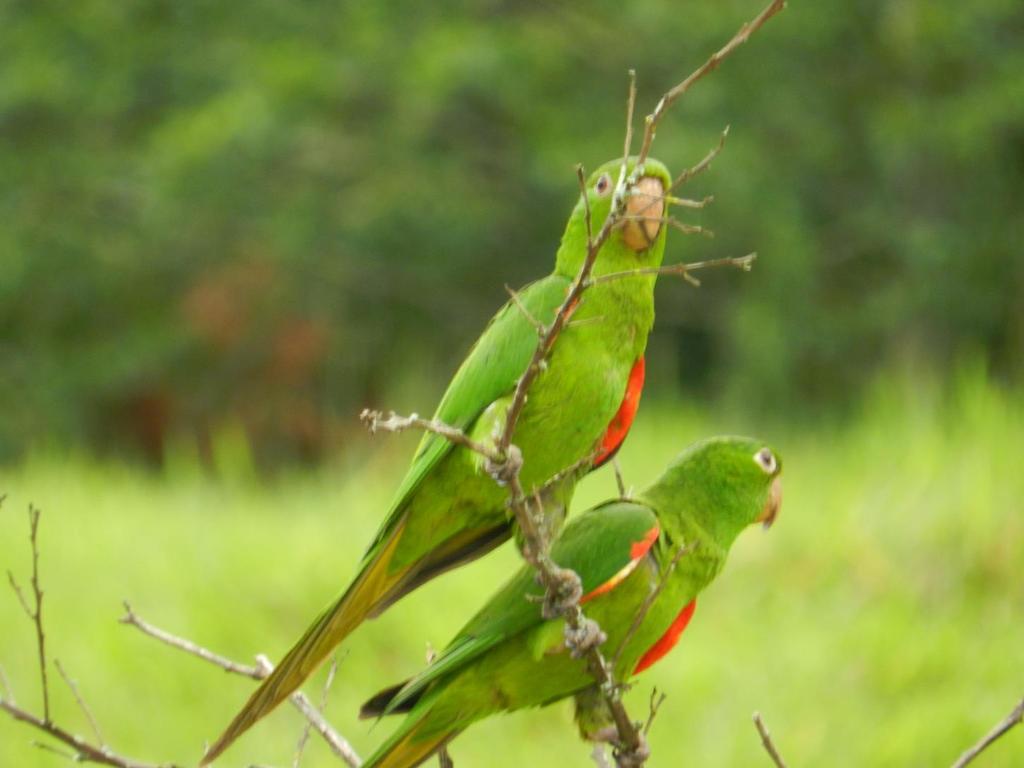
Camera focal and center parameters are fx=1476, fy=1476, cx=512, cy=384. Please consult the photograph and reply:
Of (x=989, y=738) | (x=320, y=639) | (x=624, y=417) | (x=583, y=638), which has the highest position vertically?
(x=624, y=417)

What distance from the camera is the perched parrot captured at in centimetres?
234

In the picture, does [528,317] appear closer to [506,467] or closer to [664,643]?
[506,467]

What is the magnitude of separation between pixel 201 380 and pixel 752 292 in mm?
4733

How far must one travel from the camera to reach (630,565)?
2252 mm

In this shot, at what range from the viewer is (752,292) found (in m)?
10.8

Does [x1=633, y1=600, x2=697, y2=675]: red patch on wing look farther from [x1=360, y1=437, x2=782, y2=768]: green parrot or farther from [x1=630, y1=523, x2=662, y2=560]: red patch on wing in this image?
[x1=630, y1=523, x2=662, y2=560]: red patch on wing

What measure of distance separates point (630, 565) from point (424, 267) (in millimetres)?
9614

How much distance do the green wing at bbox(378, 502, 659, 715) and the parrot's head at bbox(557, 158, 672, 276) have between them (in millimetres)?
409

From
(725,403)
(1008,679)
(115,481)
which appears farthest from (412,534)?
(725,403)

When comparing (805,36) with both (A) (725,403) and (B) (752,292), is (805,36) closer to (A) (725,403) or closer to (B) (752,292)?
(B) (752,292)

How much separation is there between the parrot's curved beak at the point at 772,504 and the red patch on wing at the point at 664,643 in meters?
0.23

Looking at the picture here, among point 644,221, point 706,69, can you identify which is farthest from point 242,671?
point 706,69

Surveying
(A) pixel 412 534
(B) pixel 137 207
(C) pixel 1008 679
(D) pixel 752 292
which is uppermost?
(B) pixel 137 207

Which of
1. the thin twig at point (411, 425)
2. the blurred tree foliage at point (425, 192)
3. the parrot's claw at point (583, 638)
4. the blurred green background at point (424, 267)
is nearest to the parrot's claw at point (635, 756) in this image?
the parrot's claw at point (583, 638)
